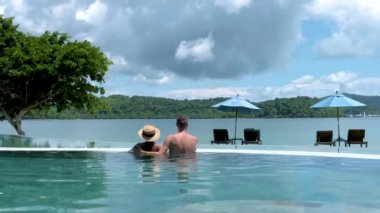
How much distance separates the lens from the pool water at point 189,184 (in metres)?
7.13

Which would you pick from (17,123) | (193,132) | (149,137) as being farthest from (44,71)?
(193,132)

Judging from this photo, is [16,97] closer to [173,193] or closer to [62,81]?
[62,81]

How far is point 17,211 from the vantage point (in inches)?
261

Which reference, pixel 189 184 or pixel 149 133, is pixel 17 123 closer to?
pixel 149 133

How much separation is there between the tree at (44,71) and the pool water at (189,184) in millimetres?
7989

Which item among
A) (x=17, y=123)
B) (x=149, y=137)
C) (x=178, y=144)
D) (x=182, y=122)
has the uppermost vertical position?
(x=17, y=123)

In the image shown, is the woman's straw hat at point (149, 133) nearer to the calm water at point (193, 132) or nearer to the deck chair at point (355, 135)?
the calm water at point (193, 132)

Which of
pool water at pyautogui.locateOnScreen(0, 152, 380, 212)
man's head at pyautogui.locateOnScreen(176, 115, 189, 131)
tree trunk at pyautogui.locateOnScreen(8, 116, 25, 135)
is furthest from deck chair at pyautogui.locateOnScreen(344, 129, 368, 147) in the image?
tree trunk at pyautogui.locateOnScreen(8, 116, 25, 135)

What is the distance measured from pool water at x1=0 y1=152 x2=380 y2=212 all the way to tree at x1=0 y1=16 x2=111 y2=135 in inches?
315

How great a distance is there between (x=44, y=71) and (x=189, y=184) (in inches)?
574

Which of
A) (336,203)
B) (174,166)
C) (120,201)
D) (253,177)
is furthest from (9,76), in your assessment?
(336,203)

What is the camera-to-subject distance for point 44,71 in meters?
22.0

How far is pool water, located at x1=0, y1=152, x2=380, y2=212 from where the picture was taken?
23.4 feet

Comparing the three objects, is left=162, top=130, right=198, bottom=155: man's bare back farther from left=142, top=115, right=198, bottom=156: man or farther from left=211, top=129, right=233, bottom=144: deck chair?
left=211, top=129, right=233, bottom=144: deck chair
